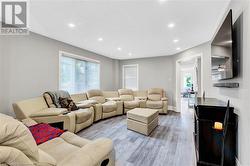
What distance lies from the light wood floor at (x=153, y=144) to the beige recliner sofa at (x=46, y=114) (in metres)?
0.35

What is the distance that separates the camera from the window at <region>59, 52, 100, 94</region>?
13.3 feet

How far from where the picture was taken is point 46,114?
254 centimetres

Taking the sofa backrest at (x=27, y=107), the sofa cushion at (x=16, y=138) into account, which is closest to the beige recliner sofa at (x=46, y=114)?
the sofa backrest at (x=27, y=107)

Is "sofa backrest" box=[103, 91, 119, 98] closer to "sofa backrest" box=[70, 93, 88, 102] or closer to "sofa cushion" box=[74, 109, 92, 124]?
"sofa backrest" box=[70, 93, 88, 102]

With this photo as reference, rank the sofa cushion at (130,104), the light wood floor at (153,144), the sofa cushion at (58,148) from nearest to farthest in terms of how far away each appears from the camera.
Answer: the sofa cushion at (58,148) < the light wood floor at (153,144) < the sofa cushion at (130,104)

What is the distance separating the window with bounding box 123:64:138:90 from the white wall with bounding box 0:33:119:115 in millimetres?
3349

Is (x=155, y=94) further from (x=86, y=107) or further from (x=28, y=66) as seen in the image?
(x=28, y=66)

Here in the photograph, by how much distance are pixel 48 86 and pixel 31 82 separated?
452mm

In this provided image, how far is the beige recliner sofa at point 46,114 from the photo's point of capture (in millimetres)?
2439

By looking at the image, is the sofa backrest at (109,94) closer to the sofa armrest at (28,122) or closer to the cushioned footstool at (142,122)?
the cushioned footstool at (142,122)

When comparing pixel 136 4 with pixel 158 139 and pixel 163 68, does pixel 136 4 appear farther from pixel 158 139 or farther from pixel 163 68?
pixel 163 68

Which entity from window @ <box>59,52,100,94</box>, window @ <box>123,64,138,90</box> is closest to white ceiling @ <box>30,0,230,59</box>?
window @ <box>59,52,100,94</box>

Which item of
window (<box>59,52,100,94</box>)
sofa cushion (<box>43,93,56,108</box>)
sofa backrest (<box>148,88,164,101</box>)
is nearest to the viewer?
sofa cushion (<box>43,93,56,108</box>)

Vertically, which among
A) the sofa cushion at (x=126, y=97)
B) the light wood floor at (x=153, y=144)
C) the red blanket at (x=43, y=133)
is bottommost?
the light wood floor at (x=153, y=144)
